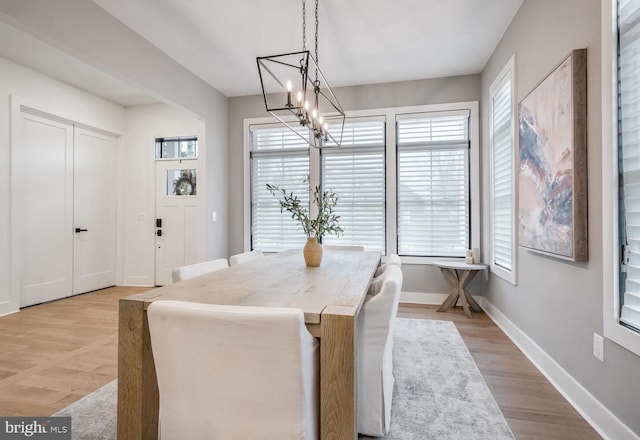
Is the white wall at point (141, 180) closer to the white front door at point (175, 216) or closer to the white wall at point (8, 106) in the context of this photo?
the white front door at point (175, 216)

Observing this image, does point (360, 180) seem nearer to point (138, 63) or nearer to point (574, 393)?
point (138, 63)

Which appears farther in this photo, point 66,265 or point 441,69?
point 66,265

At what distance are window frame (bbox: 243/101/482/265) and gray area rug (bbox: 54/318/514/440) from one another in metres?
1.75

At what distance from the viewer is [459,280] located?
12.3ft

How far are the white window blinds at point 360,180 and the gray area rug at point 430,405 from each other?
6.33ft

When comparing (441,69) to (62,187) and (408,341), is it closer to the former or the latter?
(408,341)

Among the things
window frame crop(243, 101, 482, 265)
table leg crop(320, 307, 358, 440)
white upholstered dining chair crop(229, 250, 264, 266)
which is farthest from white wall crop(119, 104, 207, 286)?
table leg crop(320, 307, 358, 440)

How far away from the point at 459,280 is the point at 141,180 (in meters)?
4.95

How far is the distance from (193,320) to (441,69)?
404 centimetres

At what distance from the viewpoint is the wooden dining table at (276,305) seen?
1.13 meters

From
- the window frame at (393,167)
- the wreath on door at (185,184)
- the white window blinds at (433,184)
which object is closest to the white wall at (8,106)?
the wreath on door at (185,184)

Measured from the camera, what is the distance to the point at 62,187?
443cm

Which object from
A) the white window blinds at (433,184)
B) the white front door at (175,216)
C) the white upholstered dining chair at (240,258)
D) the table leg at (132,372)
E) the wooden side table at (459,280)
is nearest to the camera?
the table leg at (132,372)

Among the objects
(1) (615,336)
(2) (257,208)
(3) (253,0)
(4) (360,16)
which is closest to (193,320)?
(1) (615,336)
